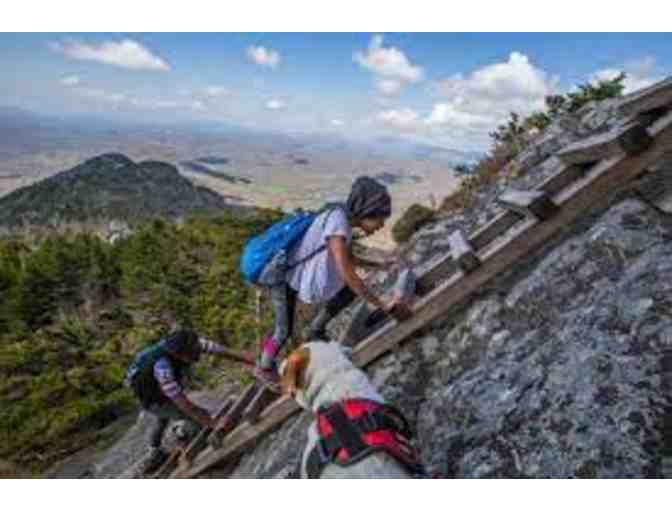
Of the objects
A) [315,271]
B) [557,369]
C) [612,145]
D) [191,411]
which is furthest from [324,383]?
[191,411]

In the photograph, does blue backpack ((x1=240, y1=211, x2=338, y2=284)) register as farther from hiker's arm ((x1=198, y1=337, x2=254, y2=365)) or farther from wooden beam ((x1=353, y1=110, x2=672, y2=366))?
hiker's arm ((x1=198, y1=337, x2=254, y2=365))

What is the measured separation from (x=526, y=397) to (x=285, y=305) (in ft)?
8.07

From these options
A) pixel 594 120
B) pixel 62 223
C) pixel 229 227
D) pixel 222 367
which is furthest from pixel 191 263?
pixel 62 223

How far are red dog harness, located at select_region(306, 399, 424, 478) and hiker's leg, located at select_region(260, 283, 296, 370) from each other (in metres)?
2.93

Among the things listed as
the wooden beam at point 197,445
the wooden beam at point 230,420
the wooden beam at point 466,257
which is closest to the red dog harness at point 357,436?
the wooden beam at point 466,257

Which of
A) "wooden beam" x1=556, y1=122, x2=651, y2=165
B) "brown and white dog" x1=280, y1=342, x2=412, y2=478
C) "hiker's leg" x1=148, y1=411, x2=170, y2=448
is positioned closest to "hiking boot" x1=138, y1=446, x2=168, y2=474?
"hiker's leg" x1=148, y1=411, x2=170, y2=448

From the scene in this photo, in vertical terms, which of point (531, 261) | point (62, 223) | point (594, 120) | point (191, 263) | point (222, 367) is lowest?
point (62, 223)

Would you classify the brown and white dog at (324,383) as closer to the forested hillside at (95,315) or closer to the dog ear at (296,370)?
the dog ear at (296,370)

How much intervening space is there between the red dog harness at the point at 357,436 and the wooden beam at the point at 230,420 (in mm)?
3981

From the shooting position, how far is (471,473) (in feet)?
12.0

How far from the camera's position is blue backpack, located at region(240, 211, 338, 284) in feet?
17.8

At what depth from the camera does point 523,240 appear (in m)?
5.00

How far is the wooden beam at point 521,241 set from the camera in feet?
15.2

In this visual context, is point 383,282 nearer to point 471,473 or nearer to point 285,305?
point 285,305
